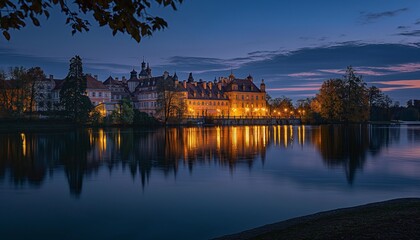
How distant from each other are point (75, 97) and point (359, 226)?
6817cm

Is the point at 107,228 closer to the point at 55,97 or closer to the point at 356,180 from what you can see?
the point at 356,180

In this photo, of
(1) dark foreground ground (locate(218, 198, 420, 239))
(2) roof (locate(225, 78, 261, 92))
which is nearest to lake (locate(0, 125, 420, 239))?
(1) dark foreground ground (locate(218, 198, 420, 239))

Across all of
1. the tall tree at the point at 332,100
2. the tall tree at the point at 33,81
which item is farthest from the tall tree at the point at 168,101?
the tall tree at the point at 332,100

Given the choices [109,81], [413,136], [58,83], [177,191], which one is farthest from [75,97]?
[177,191]

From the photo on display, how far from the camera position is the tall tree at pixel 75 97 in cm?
7044

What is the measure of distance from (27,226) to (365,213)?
8.34 m

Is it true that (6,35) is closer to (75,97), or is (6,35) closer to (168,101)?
(75,97)

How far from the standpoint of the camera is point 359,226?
7.91 metres

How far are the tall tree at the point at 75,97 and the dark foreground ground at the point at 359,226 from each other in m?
65.1

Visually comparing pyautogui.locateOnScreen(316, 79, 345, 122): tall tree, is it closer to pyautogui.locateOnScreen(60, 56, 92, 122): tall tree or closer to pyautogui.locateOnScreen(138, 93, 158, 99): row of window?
pyautogui.locateOnScreen(138, 93, 158, 99): row of window

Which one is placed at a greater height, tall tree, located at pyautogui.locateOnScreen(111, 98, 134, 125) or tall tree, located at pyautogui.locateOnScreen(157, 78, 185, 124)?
tall tree, located at pyautogui.locateOnScreen(157, 78, 185, 124)

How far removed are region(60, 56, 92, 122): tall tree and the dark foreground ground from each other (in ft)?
213

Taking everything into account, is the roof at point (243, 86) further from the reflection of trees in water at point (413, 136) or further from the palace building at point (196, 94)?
the reflection of trees in water at point (413, 136)

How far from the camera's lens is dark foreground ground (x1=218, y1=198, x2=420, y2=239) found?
7188 millimetres
